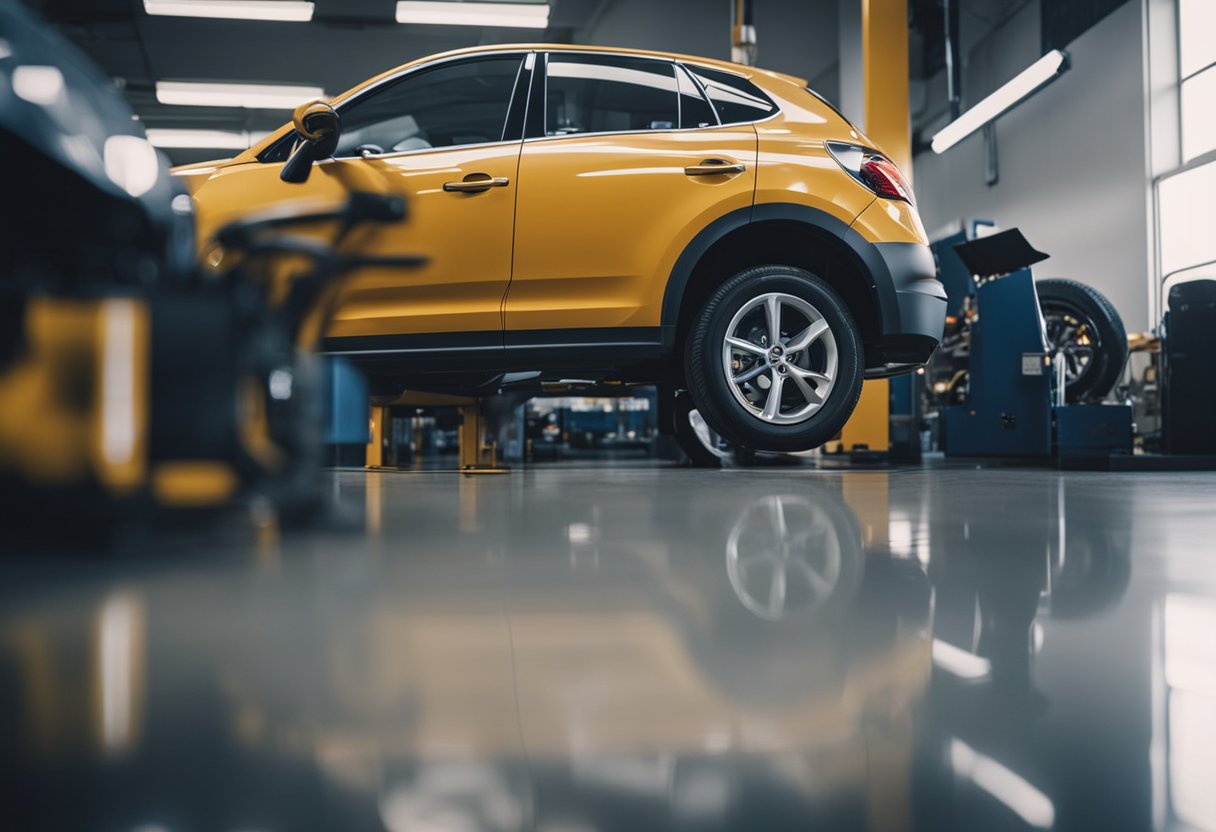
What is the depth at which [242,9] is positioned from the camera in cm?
750

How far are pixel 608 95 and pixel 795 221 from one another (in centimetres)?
83

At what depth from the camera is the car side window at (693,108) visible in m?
2.72

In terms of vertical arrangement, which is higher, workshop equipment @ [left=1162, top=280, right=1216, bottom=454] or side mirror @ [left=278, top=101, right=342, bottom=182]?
side mirror @ [left=278, top=101, right=342, bottom=182]

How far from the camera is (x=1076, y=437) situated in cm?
423

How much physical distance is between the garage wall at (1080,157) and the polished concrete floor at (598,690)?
11.0 meters

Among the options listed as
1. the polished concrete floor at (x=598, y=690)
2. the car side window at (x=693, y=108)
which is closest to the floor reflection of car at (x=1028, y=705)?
the polished concrete floor at (x=598, y=690)

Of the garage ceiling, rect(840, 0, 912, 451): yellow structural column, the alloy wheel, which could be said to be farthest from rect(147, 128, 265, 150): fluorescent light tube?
the alloy wheel

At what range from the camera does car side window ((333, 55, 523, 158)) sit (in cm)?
274

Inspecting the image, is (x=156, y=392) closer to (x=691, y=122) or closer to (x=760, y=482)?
(x=760, y=482)

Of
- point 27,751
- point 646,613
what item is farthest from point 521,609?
point 27,751

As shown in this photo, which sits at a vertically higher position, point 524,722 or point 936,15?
point 936,15

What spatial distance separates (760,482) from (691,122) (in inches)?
50.2

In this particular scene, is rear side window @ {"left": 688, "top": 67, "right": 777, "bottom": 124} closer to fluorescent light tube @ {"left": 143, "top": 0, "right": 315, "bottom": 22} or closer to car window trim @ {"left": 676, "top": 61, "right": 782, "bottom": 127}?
car window trim @ {"left": 676, "top": 61, "right": 782, "bottom": 127}

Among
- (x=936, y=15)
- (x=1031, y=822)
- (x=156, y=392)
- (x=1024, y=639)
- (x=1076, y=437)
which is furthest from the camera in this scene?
(x=936, y=15)
